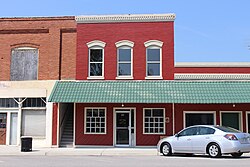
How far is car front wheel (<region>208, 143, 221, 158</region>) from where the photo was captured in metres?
16.3

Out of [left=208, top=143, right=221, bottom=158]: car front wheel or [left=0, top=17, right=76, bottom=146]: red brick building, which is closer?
[left=208, top=143, right=221, bottom=158]: car front wheel

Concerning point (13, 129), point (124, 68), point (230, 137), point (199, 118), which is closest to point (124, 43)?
point (124, 68)

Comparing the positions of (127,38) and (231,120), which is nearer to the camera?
(231,120)

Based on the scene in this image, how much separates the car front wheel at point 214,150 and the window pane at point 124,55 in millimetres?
9064

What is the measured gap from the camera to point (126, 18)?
78.6ft

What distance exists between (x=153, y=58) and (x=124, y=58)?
1.80 meters

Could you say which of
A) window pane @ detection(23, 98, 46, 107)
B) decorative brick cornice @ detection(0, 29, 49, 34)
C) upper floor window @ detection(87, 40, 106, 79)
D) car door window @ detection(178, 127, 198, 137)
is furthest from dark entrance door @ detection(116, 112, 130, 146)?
decorative brick cornice @ detection(0, 29, 49, 34)

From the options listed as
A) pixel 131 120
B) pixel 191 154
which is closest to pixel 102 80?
pixel 131 120

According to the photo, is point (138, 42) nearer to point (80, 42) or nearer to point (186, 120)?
point (80, 42)

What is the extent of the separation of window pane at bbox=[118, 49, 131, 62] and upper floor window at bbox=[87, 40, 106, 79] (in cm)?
112

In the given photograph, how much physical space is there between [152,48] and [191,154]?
7770 millimetres

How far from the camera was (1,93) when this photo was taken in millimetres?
24125

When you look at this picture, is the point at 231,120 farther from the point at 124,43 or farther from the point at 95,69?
the point at 95,69

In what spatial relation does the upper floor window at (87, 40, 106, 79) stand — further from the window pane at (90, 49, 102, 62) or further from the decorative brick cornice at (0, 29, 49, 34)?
the decorative brick cornice at (0, 29, 49, 34)
